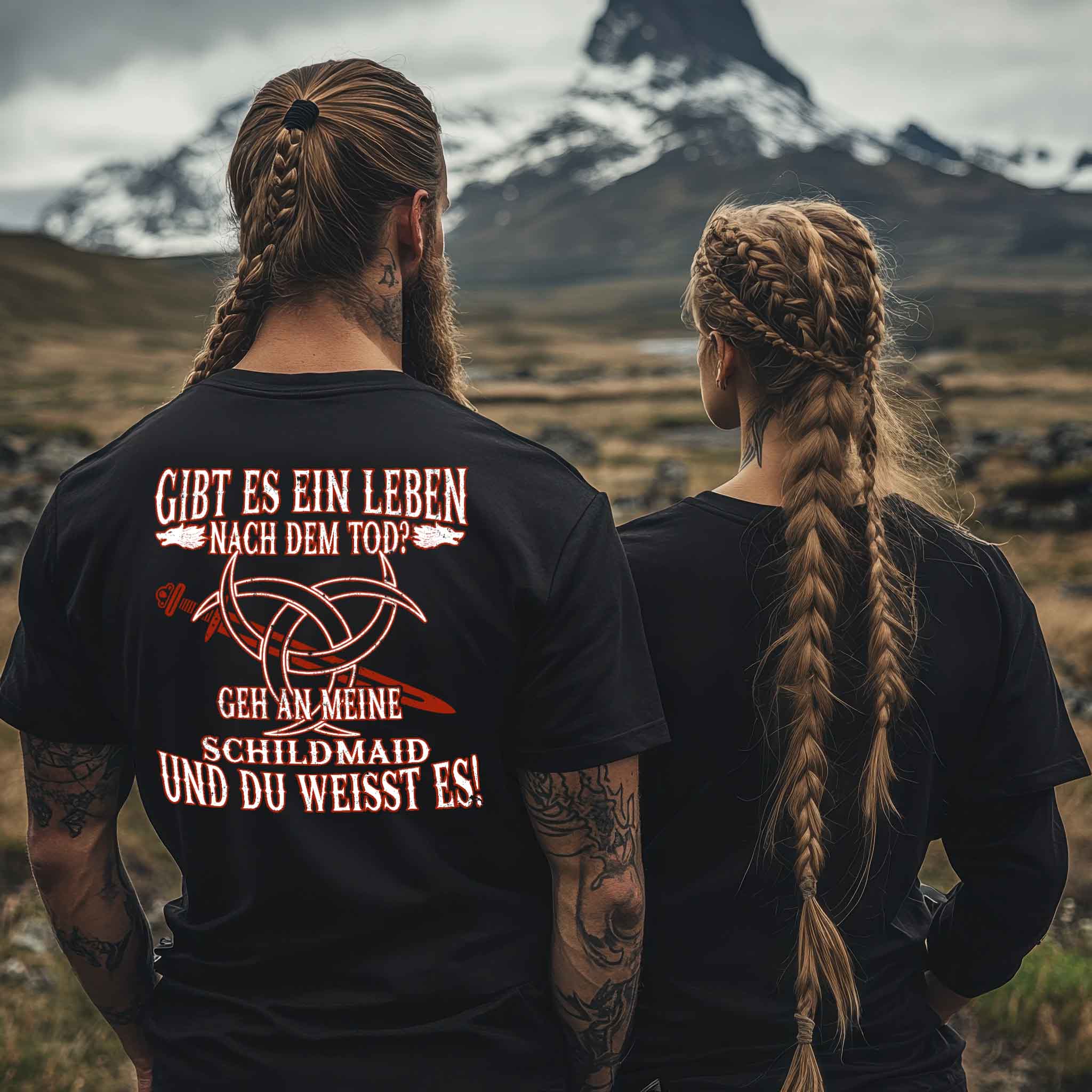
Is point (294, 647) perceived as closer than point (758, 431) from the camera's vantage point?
Yes

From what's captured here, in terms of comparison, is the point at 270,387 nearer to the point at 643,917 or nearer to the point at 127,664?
the point at 127,664

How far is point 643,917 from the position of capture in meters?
2.38

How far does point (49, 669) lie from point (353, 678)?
2.41ft

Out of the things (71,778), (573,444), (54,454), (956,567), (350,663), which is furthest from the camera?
(573,444)

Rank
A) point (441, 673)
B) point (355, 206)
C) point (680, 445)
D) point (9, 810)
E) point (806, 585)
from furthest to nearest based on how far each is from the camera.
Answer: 1. point (680, 445)
2. point (9, 810)
3. point (806, 585)
4. point (355, 206)
5. point (441, 673)

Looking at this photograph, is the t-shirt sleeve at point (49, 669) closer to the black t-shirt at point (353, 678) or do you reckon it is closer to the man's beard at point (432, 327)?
the black t-shirt at point (353, 678)

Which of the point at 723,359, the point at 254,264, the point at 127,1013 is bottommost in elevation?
the point at 127,1013

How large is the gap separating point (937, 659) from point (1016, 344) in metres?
83.8

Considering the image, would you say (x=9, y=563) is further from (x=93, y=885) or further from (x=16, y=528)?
(x=93, y=885)

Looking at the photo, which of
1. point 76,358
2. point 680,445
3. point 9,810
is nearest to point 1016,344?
point 680,445

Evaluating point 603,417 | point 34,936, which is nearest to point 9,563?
point 34,936

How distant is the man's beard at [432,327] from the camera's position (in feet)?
8.30

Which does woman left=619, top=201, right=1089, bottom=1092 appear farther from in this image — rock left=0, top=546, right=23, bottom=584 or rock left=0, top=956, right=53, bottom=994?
rock left=0, top=546, right=23, bottom=584

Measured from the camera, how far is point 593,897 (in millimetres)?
2318
